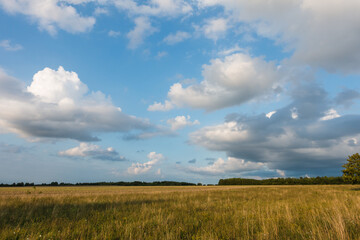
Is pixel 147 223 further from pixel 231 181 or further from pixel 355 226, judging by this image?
pixel 231 181

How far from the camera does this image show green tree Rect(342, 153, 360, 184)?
3685 centimetres

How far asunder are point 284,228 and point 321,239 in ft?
6.53

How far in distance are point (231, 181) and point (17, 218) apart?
14940 centimetres

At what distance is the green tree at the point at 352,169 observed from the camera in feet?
121

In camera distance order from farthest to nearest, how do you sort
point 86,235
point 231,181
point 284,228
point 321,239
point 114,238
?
point 231,181
point 284,228
point 86,235
point 114,238
point 321,239

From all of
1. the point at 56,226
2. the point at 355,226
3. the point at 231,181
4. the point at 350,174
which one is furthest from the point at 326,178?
the point at 56,226

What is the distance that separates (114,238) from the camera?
6.59m

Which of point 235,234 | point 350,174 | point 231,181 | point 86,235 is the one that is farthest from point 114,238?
point 231,181

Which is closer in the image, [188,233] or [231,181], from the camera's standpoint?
[188,233]

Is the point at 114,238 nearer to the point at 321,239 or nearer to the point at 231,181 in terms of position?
the point at 321,239

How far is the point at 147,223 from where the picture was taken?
823cm

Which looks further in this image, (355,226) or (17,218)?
(17,218)

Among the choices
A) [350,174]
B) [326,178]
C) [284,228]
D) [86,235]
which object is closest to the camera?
[86,235]

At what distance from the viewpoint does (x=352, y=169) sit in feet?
123
